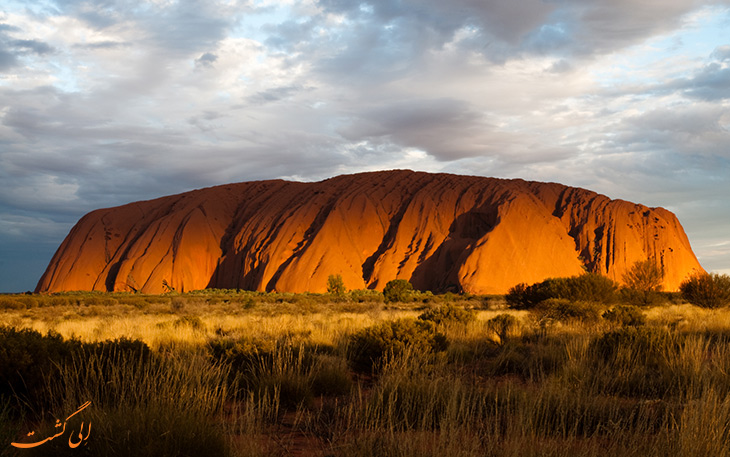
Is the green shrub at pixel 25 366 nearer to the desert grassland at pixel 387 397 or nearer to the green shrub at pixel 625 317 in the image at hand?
the desert grassland at pixel 387 397

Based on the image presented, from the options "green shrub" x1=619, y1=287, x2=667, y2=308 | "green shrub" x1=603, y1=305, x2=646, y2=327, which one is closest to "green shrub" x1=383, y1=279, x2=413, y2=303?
"green shrub" x1=619, y1=287, x2=667, y2=308

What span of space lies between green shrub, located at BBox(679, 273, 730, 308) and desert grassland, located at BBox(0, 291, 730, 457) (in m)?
13.3

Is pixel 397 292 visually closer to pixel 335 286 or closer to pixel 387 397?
pixel 335 286

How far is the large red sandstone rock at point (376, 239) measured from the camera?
61906 millimetres

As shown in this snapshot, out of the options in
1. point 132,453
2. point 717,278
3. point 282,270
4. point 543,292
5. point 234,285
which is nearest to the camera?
point 132,453

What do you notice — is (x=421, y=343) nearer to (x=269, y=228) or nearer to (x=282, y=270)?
(x=282, y=270)

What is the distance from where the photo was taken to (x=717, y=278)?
2389 cm

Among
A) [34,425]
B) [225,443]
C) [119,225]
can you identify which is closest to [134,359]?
[34,425]

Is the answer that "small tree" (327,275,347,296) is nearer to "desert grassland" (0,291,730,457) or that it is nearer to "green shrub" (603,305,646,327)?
"green shrub" (603,305,646,327)

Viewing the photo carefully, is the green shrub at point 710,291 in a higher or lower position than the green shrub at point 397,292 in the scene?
higher

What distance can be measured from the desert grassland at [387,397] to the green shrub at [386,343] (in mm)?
52

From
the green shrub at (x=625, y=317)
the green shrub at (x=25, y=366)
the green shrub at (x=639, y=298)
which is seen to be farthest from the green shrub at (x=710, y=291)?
the green shrub at (x=25, y=366)

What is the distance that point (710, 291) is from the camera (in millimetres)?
23875

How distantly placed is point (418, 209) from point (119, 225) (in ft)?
157
